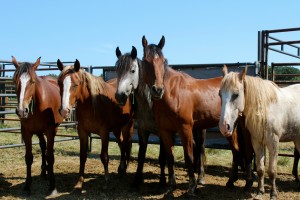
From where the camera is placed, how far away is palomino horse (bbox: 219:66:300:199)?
12.8ft

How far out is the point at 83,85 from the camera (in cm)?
477

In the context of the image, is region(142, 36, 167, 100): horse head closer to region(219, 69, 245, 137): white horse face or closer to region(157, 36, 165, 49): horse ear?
region(157, 36, 165, 49): horse ear

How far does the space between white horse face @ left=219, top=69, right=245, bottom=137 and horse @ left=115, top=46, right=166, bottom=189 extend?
4.03 ft

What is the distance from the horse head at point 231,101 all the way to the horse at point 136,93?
123cm

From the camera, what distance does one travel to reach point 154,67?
423 centimetres

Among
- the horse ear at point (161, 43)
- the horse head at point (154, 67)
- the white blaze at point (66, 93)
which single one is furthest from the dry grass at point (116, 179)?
the horse ear at point (161, 43)

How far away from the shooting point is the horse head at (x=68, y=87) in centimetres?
429

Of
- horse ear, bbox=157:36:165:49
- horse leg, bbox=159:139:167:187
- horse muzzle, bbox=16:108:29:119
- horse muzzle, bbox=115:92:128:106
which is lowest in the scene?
horse leg, bbox=159:139:167:187

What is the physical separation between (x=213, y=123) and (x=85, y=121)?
2066 mm

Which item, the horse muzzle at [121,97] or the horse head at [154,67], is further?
the horse muzzle at [121,97]

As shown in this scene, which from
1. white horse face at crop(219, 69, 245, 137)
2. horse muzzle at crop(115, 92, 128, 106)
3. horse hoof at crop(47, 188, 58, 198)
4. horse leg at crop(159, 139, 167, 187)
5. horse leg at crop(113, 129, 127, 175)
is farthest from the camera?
horse leg at crop(113, 129, 127, 175)

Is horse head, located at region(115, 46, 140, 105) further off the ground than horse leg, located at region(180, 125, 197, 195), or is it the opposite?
horse head, located at region(115, 46, 140, 105)

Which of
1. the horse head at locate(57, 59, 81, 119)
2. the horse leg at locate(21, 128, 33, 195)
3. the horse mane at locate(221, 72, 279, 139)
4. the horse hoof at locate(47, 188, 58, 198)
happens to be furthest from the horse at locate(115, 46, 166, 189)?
the horse leg at locate(21, 128, 33, 195)

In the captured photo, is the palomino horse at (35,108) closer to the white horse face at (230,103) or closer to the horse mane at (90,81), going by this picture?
the horse mane at (90,81)
